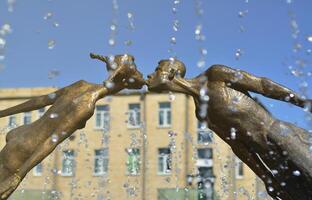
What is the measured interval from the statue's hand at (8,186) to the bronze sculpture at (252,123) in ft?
5.47

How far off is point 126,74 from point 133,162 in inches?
903

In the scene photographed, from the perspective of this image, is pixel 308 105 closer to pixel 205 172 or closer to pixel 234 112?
pixel 234 112

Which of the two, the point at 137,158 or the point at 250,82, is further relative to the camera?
the point at 137,158

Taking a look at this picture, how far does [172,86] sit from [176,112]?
75.4ft

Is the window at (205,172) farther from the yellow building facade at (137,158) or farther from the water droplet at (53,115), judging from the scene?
the water droplet at (53,115)

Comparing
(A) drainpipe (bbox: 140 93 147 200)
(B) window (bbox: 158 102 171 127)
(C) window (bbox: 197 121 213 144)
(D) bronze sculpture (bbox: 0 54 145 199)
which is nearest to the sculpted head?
(D) bronze sculpture (bbox: 0 54 145 199)

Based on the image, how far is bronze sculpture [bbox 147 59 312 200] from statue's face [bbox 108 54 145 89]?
0.14 m

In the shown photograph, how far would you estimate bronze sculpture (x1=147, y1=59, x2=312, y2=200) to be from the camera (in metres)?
7.38

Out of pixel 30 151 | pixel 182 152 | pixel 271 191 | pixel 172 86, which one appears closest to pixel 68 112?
pixel 30 151

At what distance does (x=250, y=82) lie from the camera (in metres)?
7.76

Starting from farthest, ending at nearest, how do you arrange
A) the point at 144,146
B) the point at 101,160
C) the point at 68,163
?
the point at 68,163 → the point at 101,160 → the point at 144,146

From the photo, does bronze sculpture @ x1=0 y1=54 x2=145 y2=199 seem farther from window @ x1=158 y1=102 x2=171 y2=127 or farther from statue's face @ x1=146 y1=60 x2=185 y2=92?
window @ x1=158 y1=102 x2=171 y2=127

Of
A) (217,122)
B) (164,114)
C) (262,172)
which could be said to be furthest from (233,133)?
(164,114)

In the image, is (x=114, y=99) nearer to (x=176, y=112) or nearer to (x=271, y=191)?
(x=176, y=112)
